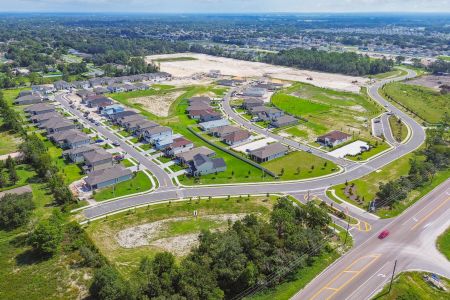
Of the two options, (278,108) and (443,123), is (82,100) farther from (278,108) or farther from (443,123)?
(443,123)

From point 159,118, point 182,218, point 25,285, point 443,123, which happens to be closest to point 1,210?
point 25,285

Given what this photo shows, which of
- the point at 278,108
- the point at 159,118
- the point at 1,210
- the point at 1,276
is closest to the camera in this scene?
the point at 1,276

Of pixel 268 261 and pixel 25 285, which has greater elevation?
pixel 268 261

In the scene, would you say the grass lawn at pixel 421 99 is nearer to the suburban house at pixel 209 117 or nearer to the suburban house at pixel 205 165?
the suburban house at pixel 209 117

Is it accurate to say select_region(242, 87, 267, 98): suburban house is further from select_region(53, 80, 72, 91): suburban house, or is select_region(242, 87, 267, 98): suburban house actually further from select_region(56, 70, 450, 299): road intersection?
select_region(53, 80, 72, 91): suburban house

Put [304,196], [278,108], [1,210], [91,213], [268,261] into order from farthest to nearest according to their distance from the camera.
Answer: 1. [278,108]
2. [304,196]
3. [91,213]
4. [1,210]
5. [268,261]

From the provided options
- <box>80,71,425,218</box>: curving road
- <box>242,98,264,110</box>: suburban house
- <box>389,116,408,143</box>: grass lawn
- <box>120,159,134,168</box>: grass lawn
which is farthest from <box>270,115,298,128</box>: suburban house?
<box>120,159,134,168</box>: grass lawn

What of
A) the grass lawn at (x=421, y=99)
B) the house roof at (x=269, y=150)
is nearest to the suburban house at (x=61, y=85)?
the house roof at (x=269, y=150)

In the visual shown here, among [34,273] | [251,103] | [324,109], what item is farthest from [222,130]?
[34,273]
